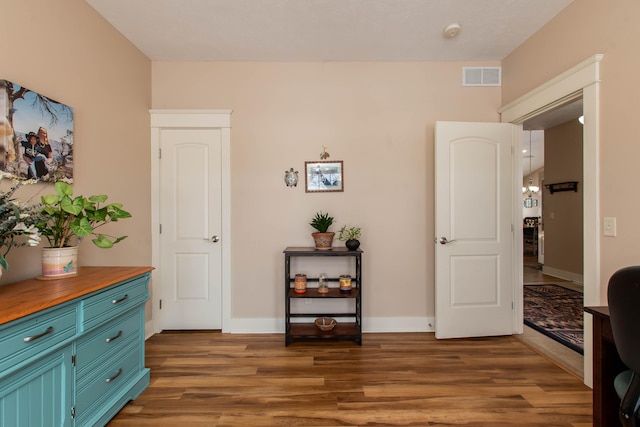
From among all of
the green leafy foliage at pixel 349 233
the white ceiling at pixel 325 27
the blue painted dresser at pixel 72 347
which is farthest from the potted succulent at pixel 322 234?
the white ceiling at pixel 325 27

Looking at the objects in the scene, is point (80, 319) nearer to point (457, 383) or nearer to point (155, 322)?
point (155, 322)

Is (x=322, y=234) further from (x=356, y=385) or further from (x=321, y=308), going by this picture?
(x=356, y=385)

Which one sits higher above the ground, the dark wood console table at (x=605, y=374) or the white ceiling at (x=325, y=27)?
the white ceiling at (x=325, y=27)

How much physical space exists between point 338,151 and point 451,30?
1.43 meters

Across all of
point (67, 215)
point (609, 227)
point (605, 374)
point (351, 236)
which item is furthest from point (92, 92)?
point (609, 227)

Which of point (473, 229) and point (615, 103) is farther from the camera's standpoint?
point (473, 229)

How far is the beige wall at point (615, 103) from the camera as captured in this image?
1849 mm

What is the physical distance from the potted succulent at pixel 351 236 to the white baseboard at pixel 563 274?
4.71 m

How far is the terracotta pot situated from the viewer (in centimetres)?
290

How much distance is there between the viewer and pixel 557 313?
3.60m

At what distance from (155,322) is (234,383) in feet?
4.64

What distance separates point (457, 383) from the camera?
218 centimetres

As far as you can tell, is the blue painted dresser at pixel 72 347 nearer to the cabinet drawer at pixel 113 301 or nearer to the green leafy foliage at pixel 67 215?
the cabinet drawer at pixel 113 301

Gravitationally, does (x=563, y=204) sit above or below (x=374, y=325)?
above
